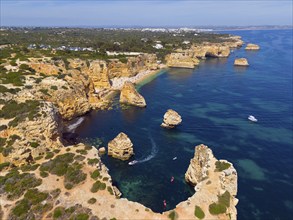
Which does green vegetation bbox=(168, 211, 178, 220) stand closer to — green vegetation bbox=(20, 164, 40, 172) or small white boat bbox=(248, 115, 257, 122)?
green vegetation bbox=(20, 164, 40, 172)

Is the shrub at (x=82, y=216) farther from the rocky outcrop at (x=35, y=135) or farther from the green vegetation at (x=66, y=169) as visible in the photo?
the rocky outcrop at (x=35, y=135)

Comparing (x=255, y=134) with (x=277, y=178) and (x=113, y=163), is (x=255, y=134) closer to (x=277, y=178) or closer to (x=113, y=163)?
(x=277, y=178)

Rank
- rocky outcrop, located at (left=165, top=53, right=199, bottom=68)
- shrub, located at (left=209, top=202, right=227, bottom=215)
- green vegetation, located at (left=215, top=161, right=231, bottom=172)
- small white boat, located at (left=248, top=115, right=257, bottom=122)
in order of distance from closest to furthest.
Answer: shrub, located at (left=209, top=202, right=227, bottom=215)
green vegetation, located at (left=215, top=161, right=231, bottom=172)
small white boat, located at (left=248, top=115, right=257, bottom=122)
rocky outcrop, located at (left=165, top=53, right=199, bottom=68)

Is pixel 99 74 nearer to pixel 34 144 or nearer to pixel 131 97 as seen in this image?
pixel 131 97

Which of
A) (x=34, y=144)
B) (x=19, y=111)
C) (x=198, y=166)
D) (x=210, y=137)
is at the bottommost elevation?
(x=210, y=137)

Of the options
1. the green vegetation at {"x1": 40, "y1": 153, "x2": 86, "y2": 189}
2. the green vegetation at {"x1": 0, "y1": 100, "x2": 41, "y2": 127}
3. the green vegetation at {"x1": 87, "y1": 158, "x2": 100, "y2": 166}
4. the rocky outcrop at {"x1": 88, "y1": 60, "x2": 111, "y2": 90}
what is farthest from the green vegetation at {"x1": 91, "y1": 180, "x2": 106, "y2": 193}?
the rocky outcrop at {"x1": 88, "y1": 60, "x2": 111, "y2": 90}

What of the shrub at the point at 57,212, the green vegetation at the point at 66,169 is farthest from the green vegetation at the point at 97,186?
the shrub at the point at 57,212

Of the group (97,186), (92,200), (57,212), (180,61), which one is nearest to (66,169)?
(97,186)
